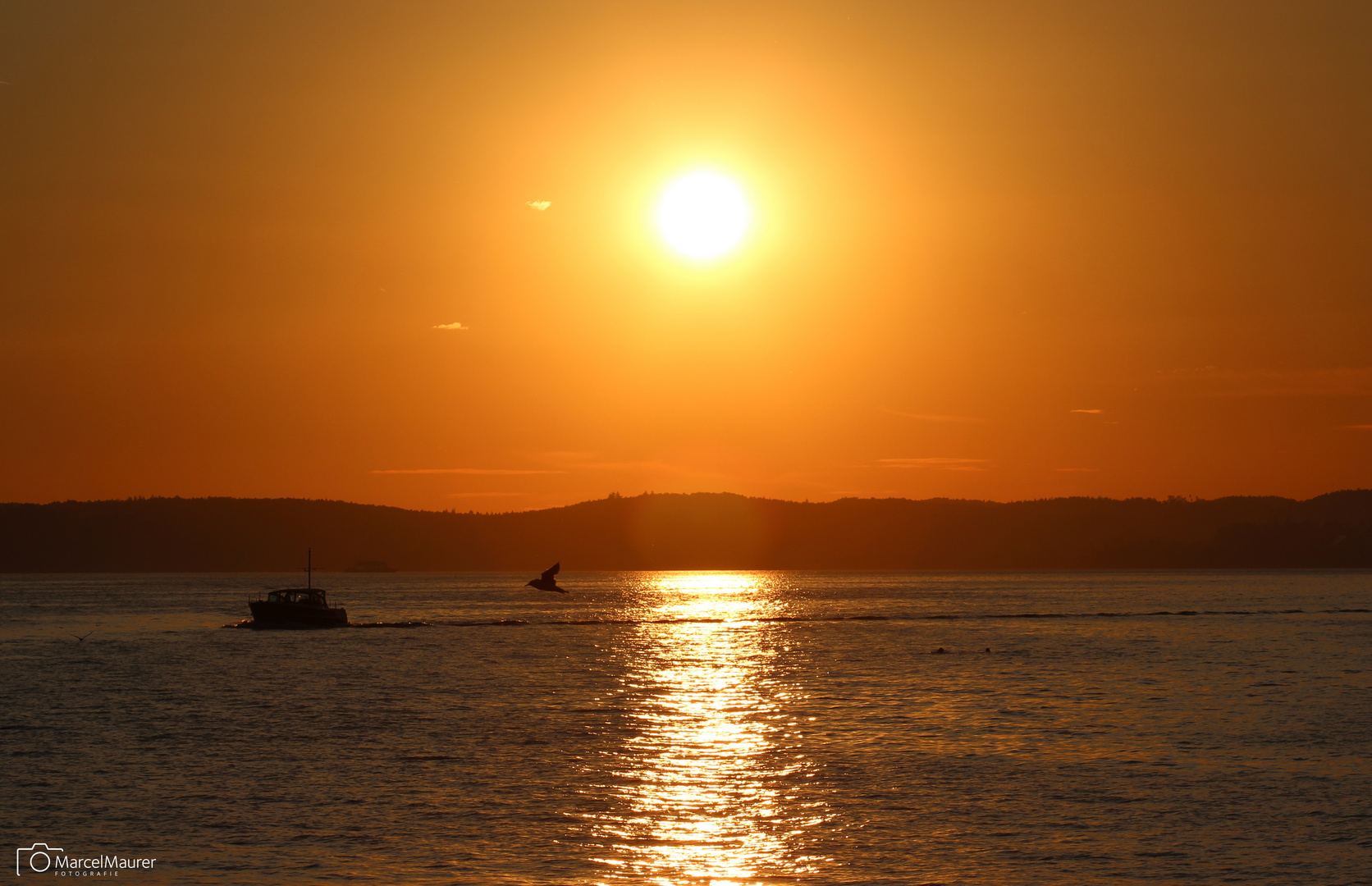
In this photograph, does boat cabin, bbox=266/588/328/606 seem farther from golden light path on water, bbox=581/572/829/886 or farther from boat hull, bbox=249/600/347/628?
golden light path on water, bbox=581/572/829/886

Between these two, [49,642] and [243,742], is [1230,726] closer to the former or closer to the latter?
[243,742]

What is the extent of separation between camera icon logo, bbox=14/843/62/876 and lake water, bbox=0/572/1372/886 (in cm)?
135

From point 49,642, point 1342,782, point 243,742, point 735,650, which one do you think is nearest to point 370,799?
point 243,742

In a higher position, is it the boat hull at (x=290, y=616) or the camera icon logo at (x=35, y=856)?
the boat hull at (x=290, y=616)

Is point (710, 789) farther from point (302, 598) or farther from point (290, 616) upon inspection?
point (302, 598)

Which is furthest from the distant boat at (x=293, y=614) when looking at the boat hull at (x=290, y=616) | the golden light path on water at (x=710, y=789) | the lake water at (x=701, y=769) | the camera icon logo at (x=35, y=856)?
the camera icon logo at (x=35, y=856)

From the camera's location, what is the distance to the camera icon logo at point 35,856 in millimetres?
29703

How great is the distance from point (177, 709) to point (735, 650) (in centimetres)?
5847
